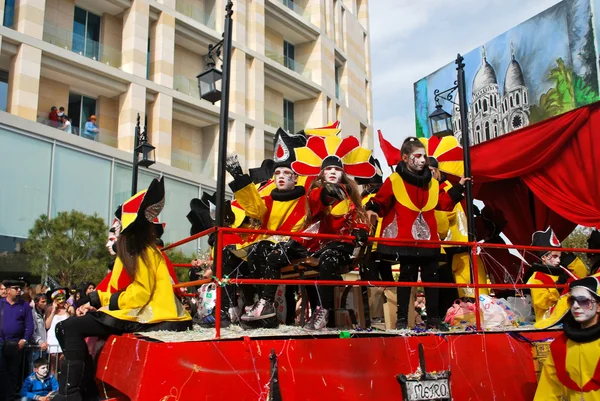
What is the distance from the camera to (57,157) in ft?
59.5

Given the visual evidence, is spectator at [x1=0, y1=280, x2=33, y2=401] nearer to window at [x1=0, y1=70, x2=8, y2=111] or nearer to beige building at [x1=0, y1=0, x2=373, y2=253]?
beige building at [x1=0, y1=0, x2=373, y2=253]

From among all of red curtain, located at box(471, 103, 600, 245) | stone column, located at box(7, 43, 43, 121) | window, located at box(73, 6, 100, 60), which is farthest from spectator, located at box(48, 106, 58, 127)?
red curtain, located at box(471, 103, 600, 245)

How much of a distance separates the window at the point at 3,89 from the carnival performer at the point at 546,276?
634 inches

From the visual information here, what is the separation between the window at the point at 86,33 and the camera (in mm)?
20359

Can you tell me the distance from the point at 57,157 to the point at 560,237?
14.8 metres

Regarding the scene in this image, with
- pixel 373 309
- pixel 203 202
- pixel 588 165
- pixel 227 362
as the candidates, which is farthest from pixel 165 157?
pixel 227 362

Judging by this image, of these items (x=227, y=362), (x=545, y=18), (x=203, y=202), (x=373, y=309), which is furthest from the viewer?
(x=545, y=18)

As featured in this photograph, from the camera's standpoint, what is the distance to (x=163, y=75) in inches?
879

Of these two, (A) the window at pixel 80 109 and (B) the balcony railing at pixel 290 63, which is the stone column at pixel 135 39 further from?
(B) the balcony railing at pixel 290 63

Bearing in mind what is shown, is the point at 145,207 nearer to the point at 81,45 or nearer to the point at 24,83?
the point at 24,83

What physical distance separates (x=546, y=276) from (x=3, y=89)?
1710 cm

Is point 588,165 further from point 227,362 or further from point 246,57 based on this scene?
point 246,57

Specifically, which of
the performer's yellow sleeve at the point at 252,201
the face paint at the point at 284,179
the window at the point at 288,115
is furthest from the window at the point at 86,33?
the performer's yellow sleeve at the point at 252,201

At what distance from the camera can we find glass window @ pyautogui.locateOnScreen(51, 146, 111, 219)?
18.1 m
